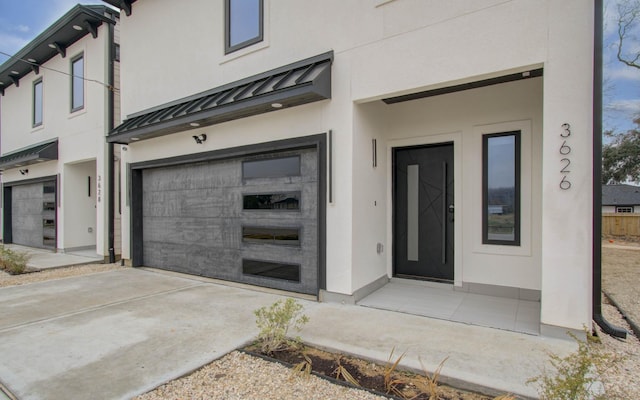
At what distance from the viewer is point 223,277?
6391 millimetres

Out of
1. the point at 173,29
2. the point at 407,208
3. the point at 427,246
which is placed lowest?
the point at 427,246

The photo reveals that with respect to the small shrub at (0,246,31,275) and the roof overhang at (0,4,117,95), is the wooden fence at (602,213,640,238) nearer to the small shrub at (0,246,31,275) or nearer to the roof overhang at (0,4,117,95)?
the roof overhang at (0,4,117,95)

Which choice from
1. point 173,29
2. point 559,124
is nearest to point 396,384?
point 559,124

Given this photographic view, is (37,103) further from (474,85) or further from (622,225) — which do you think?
(622,225)

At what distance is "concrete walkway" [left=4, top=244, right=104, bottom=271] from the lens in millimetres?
8449

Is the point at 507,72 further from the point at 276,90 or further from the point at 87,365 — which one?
the point at 87,365

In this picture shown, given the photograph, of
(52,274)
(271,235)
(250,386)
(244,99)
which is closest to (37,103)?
(52,274)

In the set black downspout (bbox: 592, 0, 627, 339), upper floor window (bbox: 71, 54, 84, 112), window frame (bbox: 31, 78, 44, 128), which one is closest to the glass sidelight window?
black downspout (bbox: 592, 0, 627, 339)

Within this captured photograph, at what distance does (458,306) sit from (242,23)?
5.82 metres

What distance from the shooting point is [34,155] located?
409 inches

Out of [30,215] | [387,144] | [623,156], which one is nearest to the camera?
[387,144]

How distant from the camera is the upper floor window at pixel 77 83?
31.8 ft

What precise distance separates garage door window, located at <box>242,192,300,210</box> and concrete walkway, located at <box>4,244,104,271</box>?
555 centimetres

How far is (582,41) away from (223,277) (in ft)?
20.1
